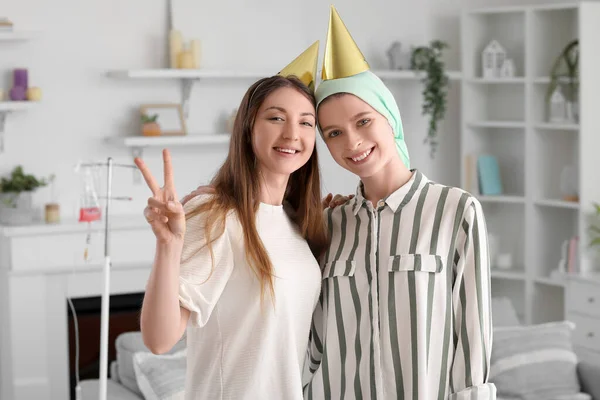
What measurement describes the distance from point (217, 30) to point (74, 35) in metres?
0.73

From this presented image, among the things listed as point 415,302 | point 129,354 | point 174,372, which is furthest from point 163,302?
point 129,354

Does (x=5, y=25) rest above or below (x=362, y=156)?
above

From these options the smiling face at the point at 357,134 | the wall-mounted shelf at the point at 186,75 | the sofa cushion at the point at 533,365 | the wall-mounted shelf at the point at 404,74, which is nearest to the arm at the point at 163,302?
the smiling face at the point at 357,134

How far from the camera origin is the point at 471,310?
1.98 meters

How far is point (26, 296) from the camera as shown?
14.8 ft

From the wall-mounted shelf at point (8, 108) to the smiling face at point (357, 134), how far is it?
8.90 feet

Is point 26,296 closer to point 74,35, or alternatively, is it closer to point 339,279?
point 74,35

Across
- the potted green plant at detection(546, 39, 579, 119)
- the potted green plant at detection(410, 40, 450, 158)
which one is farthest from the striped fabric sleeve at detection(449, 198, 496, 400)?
the potted green plant at detection(410, 40, 450, 158)

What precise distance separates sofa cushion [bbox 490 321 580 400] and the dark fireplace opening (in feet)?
6.16

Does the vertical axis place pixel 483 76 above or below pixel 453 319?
above

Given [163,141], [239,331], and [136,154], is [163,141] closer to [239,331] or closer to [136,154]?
[136,154]

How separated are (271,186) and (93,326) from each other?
296 cm

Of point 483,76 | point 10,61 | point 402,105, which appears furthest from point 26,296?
point 483,76

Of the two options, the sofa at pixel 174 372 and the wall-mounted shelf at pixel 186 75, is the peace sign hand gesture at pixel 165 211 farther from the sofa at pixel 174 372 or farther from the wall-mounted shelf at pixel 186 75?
the wall-mounted shelf at pixel 186 75
